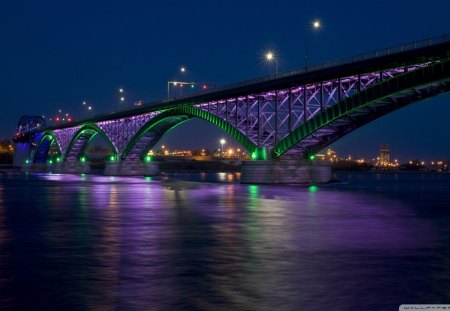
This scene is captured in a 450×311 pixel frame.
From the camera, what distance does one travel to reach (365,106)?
195 feet

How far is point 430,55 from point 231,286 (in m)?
44.9

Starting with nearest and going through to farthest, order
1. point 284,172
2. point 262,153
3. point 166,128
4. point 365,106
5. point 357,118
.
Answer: point 365,106
point 357,118
point 262,153
point 284,172
point 166,128

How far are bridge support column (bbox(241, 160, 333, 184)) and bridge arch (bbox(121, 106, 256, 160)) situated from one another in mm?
2556

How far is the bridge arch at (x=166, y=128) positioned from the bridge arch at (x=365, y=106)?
25.1 ft

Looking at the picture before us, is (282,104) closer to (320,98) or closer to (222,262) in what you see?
(320,98)

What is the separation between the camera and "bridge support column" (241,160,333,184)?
7538 cm

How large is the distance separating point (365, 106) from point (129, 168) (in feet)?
265

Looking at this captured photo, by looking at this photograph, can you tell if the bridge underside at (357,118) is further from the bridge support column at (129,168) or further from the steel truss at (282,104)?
the bridge support column at (129,168)

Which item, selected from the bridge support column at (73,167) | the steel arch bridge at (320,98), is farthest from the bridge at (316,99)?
the bridge support column at (73,167)

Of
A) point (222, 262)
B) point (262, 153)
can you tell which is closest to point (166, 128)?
point (262, 153)

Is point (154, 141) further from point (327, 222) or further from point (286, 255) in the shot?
point (286, 255)

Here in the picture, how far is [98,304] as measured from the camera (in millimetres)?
11070

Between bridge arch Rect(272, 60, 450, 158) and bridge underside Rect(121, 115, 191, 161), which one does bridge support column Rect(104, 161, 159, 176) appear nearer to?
bridge underside Rect(121, 115, 191, 161)

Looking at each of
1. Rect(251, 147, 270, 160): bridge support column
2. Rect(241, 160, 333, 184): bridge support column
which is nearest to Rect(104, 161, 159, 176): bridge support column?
Rect(241, 160, 333, 184): bridge support column
